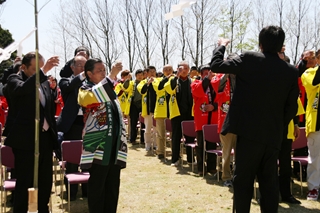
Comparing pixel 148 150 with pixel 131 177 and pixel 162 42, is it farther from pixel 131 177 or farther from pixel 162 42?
pixel 162 42

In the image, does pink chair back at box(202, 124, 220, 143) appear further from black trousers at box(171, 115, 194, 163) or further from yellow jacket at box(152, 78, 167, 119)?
yellow jacket at box(152, 78, 167, 119)

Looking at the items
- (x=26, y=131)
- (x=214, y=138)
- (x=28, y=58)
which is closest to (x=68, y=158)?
(x=26, y=131)

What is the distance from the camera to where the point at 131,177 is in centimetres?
671

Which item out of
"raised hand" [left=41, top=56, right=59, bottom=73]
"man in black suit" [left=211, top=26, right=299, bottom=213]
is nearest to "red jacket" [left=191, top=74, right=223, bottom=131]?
"man in black suit" [left=211, top=26, right=299, bottom=213]

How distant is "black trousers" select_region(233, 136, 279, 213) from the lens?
11.0 ft

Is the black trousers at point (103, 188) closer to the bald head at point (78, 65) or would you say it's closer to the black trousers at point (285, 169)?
the bald head at point (78, 65)

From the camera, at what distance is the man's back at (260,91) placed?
328 cm

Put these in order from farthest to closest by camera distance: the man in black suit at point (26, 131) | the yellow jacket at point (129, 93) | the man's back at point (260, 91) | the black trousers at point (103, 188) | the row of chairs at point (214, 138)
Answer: the yellow jacket at point (129, 93) < the row of chairs at point (214, 138) < the man in black suit at point (26, 131) < the black trousers at point (103, 188) < the man's back at point (260, 91)

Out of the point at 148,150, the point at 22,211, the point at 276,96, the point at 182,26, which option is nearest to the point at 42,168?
the point at 22,211

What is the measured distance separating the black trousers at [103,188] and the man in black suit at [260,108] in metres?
1.18

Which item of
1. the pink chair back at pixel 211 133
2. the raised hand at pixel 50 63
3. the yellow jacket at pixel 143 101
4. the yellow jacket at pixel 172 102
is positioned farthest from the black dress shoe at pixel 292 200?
the yellow jacket at pixel 143 101

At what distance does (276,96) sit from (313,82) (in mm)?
1832

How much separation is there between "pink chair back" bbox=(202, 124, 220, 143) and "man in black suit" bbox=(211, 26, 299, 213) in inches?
110

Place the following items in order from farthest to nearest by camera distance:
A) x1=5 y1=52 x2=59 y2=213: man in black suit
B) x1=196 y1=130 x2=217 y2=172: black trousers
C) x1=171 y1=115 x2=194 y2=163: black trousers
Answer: x1=171 y1=115 x2=194 y2=163: black trousers
x1=196 y1=130 x2=217 y2=172: black trousers
x1=5 y1=52 x2=59 y2=213: man in black suit
